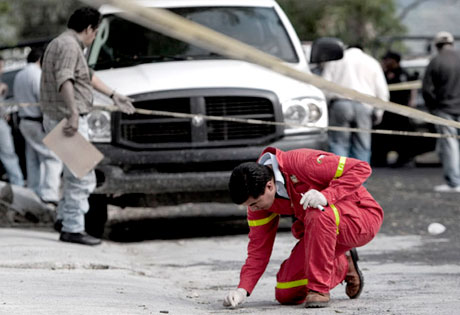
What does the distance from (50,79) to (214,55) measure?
1.79 m

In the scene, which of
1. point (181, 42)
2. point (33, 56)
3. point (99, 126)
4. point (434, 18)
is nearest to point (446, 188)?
point (181, 42)

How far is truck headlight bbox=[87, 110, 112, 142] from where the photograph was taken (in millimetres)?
9078

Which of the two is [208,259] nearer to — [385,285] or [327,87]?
[385,285]

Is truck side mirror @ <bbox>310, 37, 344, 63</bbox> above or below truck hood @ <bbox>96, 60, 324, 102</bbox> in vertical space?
above

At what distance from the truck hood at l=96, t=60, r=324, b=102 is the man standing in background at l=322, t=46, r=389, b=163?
3.11 metres

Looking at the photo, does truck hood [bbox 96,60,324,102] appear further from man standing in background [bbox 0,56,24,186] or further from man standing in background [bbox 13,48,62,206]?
man standing in background [bbox 0,56,24,186]

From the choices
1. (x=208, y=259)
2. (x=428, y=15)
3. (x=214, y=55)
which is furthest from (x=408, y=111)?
(x=428, y=15)

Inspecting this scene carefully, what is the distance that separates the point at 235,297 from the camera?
5.69 metres

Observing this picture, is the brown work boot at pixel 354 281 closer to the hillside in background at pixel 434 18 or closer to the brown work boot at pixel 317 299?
the brown work boot at pixel 317 299

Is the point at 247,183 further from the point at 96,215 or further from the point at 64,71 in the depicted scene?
the point at 96,215

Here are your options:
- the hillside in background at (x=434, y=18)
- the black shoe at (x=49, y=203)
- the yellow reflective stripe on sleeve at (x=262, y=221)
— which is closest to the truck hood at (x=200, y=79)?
the black shoe at (x=49, y=203)

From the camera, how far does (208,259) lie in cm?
823

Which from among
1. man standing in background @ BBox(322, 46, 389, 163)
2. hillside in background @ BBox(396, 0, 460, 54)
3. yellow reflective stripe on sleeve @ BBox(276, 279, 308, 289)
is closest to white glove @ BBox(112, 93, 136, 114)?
yellow reflective stripe on sleeve @ BBox(276, 279, 308, 289)

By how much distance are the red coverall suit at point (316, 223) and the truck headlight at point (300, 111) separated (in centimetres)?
315
